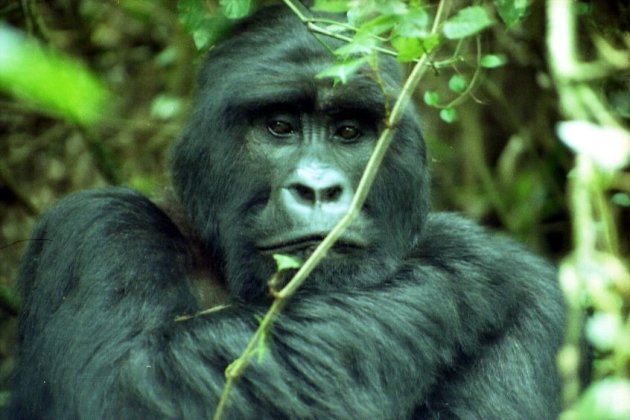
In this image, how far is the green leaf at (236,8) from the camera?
348 centimetres

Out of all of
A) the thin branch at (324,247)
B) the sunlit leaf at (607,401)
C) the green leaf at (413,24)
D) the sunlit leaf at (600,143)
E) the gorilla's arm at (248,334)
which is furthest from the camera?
the gorilla's arm at (248,334)

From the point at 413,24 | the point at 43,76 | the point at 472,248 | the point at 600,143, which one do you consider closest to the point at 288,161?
the point at 472,248

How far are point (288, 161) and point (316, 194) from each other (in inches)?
11.5

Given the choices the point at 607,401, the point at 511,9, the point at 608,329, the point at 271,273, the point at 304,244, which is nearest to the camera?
the point at 607,401

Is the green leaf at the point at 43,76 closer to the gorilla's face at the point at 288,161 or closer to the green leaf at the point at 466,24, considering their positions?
the green leaf at the point at 466,24

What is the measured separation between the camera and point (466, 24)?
8.77 ft

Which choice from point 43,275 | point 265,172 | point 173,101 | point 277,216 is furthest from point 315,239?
point 173,101

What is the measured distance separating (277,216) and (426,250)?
0.67 metres

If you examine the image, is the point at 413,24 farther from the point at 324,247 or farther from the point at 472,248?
the point at 472,248

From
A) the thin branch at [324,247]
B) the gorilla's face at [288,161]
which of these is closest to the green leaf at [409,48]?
the thin branch at [324,247]

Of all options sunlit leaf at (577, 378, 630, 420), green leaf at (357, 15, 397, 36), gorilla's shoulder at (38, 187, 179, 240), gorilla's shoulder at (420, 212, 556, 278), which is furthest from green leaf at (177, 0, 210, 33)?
sunlit leaf at (577, 378, 630, 420)

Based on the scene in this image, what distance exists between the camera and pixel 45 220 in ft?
11.6

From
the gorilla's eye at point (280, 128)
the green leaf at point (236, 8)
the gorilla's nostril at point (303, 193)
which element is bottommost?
the gorilla's nostril at point (303, 193)

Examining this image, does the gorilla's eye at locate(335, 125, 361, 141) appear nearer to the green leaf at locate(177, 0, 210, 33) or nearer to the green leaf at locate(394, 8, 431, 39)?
the green leaf at locate(177, 0, 210, 33)
